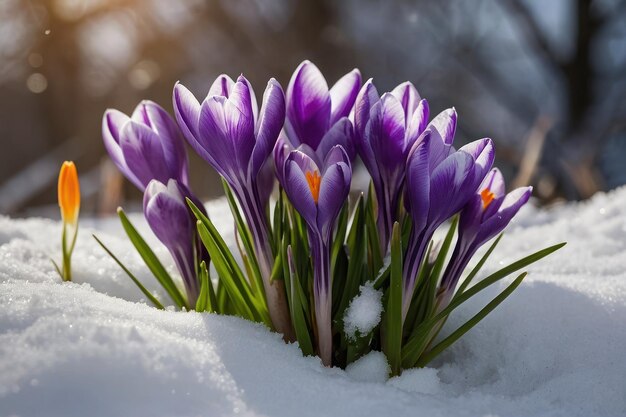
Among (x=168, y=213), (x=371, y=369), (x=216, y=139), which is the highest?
(x=216, y=139)

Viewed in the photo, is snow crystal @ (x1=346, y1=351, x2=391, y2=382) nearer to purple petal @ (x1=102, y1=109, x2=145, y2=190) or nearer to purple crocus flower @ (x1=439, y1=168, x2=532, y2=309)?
purple crocus flower @ (x1=439, y1=168, x2=532, y2=309)

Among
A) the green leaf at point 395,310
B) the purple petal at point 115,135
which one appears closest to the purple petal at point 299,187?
the green leaf at point 395,310

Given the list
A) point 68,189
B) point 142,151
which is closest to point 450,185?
point 142,151

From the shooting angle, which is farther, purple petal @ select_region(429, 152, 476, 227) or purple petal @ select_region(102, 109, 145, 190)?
purple petal @ select_region(102, 109, 145, 190)

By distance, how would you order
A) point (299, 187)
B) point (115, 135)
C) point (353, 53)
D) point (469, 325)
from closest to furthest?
point (299, 187), point (469, 325), point (115, 135), point (353, 53)

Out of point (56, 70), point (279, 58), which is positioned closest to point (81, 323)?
point (279, 58)

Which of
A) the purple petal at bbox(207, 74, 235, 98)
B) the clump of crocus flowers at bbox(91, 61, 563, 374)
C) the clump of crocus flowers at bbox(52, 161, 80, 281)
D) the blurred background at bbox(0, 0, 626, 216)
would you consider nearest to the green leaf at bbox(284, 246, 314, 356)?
the clump of crocus flowers at bbox(91, 61, 563, 374)

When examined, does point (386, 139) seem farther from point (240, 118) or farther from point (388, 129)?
point (240, 118)

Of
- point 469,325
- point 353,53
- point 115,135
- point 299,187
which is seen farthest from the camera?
point 353,53
